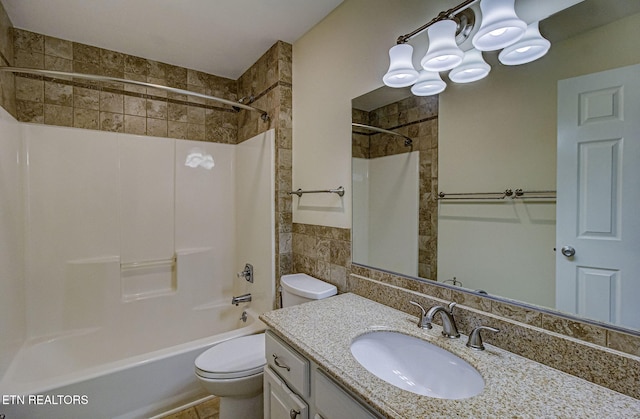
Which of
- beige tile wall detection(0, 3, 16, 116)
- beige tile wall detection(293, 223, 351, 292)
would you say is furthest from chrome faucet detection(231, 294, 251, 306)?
beige tile wall detection(0, 3, 16, 116)

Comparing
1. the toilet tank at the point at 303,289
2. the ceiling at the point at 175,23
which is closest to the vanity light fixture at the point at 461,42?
the ceiling at the point at 175,23

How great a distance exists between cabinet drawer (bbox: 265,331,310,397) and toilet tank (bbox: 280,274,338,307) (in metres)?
0.42

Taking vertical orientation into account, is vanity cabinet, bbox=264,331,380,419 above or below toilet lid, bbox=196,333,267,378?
above

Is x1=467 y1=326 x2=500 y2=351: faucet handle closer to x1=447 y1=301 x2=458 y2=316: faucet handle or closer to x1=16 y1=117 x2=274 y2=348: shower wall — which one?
x1=447 y1=301 x2=458 y2=316: faucet handle

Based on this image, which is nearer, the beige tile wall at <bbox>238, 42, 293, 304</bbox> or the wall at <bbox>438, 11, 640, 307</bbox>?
the wall at <bbox>438, 11, 640, 307</bbox>

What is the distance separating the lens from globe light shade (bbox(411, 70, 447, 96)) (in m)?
1.24

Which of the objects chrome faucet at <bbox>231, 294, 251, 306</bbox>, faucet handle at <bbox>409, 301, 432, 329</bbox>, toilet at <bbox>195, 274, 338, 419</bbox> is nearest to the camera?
faucet handle at <bbox>409, 301, 432, 329</bbox>

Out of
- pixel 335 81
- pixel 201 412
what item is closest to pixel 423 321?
pixel 335 81

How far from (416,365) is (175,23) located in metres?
2.40

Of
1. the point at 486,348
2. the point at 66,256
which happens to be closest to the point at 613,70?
the point at 486,348

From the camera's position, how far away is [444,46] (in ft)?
3.67

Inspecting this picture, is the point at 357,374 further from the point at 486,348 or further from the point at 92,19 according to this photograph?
the point at 92,19

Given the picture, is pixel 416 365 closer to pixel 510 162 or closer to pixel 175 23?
pixel 510 162

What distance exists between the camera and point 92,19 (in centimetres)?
186
